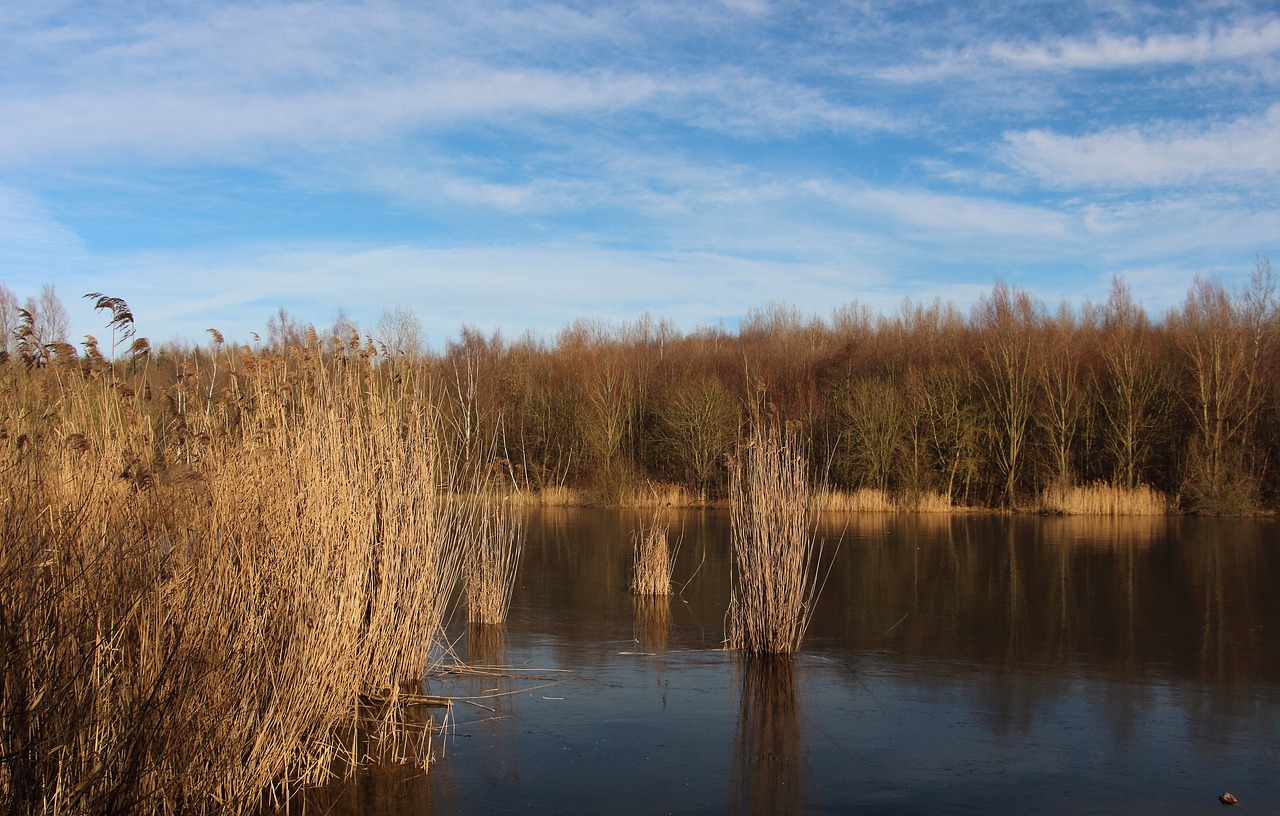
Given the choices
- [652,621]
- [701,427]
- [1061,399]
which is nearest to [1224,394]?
[1061,399]

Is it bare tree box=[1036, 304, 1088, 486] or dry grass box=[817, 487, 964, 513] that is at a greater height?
bare tree box=[1036, 304, 1088, 486]

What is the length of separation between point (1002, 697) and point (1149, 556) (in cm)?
1155

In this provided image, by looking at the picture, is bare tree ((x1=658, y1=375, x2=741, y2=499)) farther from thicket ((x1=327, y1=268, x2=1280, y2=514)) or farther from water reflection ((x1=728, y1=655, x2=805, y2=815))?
water reflection ((x1=728, y1=655, x2=805, y2=815))

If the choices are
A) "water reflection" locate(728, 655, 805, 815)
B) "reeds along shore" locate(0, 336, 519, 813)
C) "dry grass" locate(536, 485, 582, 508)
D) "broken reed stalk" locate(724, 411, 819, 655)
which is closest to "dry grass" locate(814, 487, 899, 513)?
"dry grass" locate(536, 485, 582, 508)

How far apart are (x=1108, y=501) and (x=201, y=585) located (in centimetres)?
2860

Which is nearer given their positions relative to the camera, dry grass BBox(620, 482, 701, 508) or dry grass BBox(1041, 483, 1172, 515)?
dry grass BBox(1041, 483, 1172, 515)

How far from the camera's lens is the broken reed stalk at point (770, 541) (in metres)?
8.96

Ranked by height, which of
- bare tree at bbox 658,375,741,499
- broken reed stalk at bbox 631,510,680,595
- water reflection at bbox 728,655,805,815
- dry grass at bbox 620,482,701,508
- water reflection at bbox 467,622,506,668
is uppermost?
bare tree at bbox 658,375,741,499

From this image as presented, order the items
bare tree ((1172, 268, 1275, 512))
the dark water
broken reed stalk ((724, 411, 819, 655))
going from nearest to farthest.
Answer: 1. the dark water
2. broken reed stalk ((724, 411, 819, 655))
3. bare tree ((1172, 268, 1275, 512))

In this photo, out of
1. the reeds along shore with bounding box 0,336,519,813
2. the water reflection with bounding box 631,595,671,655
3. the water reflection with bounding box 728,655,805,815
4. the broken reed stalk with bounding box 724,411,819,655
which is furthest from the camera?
the water reflection with bounding box 631,595,671,655

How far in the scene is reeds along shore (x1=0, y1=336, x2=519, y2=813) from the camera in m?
4.27

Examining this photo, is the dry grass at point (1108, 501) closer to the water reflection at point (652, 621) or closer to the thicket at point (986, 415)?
the thicket at point (986, 415)

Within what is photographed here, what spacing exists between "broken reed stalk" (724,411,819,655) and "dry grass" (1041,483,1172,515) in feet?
72.7

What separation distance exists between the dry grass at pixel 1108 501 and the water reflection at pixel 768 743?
22.5 m
